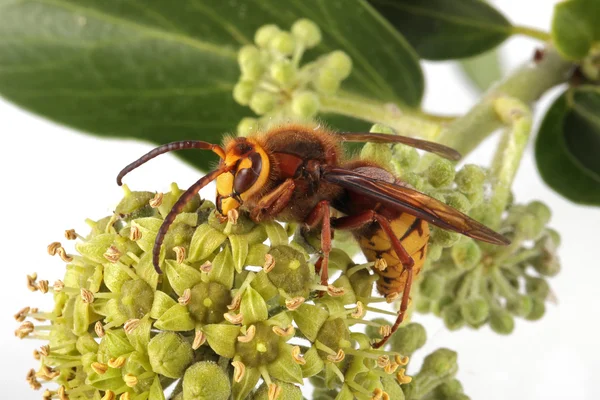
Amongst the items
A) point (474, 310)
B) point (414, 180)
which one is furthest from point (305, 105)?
point (474, 310)

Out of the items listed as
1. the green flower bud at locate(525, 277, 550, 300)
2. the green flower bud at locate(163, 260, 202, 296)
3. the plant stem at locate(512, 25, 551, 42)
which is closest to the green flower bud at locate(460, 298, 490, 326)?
the green flower bud at locate(525, 277, 550, 300)

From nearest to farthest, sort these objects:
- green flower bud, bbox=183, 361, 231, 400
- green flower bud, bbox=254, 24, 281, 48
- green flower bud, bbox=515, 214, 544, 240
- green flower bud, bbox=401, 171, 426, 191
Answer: green flower bud, bbox=183, 361, 231, 400 → green flower bud, bbox=401, 171, 426, 191 → green flower bud, bbox=515, 214, 544, 240 → green flower bud, bbox=254, 24, 281, 48

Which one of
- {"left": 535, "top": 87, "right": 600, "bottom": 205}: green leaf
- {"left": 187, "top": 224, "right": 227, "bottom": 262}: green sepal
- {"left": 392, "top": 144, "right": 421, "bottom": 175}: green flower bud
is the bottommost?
{"left": 187, "top": 224, "right": 227, "bottom": 262}: green sepal

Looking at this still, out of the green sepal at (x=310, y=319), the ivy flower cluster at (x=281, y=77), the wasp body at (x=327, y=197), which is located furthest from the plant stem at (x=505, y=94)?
the green sepal at (x=310, y=319)

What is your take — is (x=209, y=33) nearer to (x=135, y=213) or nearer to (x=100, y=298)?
(x=135, y=213)

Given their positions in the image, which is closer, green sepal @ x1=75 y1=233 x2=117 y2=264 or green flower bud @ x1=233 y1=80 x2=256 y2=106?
green sepal @ x1=75 y1=233 x2=117 y2=264

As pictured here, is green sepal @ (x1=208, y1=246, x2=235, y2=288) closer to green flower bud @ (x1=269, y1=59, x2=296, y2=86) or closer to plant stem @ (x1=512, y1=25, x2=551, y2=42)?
green flower bud @ (x1=269, y1=59, x2=296, y2=86)

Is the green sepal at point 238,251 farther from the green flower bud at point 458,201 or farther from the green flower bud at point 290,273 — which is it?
the green flower bud at point 458,201
